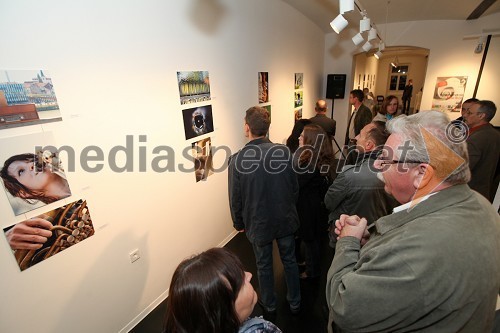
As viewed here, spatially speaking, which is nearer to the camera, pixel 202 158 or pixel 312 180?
Result: pixel 312 180

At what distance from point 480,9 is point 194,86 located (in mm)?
5528

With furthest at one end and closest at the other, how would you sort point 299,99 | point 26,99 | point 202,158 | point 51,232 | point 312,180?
point 299,99 → point 202,158 → point 312,180 → point 51,232 → point 26,99

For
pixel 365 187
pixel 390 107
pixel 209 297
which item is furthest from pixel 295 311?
pixel 390 107

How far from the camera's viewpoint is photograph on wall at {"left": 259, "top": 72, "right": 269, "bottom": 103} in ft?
12.0

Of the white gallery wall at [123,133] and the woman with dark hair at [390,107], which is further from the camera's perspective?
the woman with dark hair at [390,107]

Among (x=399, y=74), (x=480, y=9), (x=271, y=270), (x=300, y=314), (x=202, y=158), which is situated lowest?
(x=300, y=314)

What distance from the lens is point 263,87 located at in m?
3.75

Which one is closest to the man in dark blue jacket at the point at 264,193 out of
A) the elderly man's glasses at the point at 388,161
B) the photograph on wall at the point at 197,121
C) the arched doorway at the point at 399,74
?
the photograph on wall at the point at 197,121

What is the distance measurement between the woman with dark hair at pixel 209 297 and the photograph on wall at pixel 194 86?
187 centimetres

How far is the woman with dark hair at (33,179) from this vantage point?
142 cm

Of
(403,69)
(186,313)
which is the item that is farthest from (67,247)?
(403,69)

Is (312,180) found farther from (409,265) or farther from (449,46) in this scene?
(449,46)

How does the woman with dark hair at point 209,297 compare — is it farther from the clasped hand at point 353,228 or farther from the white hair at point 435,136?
the white hair at point 435,136

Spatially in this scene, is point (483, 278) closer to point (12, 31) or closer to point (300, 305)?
point (300, 305)
